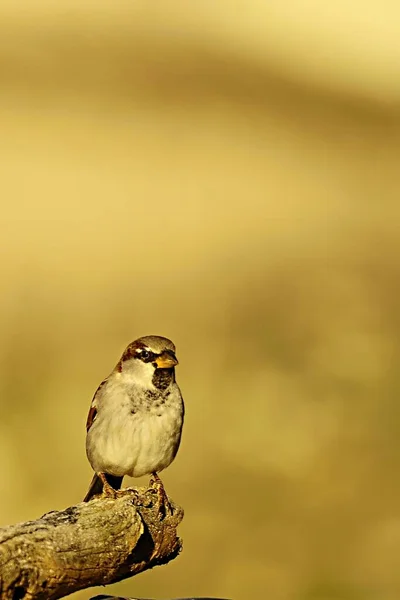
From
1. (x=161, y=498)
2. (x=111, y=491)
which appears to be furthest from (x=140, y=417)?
(x=161, y=498)

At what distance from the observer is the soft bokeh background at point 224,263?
8.03 meters

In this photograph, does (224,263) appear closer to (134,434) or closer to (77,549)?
(134,434)

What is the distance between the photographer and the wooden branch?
346 cm

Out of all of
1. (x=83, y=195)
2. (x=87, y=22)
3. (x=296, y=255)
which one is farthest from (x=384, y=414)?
(x=87, y=22)

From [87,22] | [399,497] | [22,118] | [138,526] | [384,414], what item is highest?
[87,22]

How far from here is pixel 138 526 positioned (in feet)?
13.1

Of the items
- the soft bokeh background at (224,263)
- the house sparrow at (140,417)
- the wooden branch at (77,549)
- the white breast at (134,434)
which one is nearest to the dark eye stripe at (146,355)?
the house sparrow at (140,417)

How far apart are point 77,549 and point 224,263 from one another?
9.69m

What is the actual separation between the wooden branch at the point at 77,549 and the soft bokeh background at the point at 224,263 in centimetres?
313

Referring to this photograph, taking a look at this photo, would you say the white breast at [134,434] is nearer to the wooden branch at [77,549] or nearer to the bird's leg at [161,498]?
the bird's leg at [161,498]

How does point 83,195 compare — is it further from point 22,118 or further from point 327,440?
point 327,440

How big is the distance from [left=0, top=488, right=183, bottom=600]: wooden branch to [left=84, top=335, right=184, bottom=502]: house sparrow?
0.75m

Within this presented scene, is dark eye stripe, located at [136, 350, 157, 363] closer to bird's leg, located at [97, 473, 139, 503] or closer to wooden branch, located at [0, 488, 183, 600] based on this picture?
bird's leg, located at [97, 473, 139, 503]

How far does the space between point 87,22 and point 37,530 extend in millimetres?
20848
